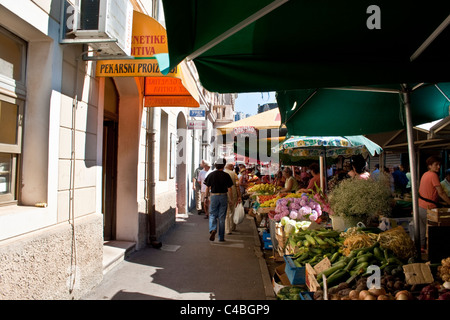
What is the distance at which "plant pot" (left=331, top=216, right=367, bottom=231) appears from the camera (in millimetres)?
3893

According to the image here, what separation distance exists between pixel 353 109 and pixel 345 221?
5.74 ft

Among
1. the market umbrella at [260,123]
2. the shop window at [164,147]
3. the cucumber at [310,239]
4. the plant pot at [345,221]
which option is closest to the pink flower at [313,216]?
the plant pot at [345,221]

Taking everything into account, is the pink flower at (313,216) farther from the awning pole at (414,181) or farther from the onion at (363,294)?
the onion at (363,294)

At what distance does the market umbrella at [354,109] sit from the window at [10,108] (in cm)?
326

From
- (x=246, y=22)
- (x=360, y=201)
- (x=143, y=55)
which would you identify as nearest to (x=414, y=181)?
(x=360, y=201)

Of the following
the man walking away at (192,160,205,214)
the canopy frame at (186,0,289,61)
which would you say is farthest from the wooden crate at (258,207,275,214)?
the man walking away at (192,160,205,214)

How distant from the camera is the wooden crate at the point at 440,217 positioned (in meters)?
3.70

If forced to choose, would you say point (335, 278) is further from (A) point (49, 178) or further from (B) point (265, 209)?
(B) point (265, 209)

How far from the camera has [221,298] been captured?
4270 mm

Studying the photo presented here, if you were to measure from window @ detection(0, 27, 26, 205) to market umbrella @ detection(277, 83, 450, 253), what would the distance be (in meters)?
3.26

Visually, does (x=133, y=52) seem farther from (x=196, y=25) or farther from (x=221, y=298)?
(x=221, y=298)

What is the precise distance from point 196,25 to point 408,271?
2568 millimetres

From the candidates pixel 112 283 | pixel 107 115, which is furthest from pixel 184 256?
pixel 107 115

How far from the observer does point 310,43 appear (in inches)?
90.3
